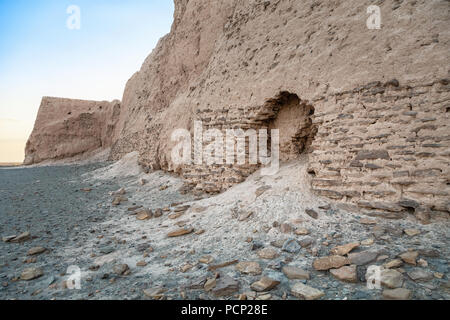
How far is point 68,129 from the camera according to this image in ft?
52.5

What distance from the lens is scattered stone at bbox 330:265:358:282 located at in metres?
1.80

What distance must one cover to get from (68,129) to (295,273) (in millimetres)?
17835

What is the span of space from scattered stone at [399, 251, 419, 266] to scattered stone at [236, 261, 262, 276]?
3.68ft

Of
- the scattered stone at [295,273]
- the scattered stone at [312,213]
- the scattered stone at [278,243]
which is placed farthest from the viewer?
the scattered stone at [312,213]

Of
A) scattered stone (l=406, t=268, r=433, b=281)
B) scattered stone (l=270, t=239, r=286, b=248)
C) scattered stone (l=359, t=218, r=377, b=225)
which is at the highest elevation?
scattered stone (l=359, t=218, r=377, b=225)

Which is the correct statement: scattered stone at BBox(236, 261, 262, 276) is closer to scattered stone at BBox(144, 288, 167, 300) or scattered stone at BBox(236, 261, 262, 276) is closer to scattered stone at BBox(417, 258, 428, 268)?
scattered stone at BBox(144, 288, 167, 300)

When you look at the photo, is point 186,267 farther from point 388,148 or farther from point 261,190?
point 388,148

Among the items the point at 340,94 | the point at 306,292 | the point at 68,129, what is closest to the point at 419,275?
the point at 306,292

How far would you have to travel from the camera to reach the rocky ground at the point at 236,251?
183 centimetres

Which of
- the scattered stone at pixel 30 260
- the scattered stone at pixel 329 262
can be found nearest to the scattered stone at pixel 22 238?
the scattered stone at pixel 30 260

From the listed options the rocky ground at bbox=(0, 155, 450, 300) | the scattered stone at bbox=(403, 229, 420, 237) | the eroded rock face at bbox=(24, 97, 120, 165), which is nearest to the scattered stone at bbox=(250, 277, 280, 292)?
the rocky ground at bbox=(0, 155, 450, 300)

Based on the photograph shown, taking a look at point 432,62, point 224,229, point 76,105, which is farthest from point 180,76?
point 76,105

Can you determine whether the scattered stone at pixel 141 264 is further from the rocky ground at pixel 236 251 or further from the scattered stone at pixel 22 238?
the scattered stone at pixel 22 238

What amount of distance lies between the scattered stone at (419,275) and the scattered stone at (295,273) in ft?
2.31
